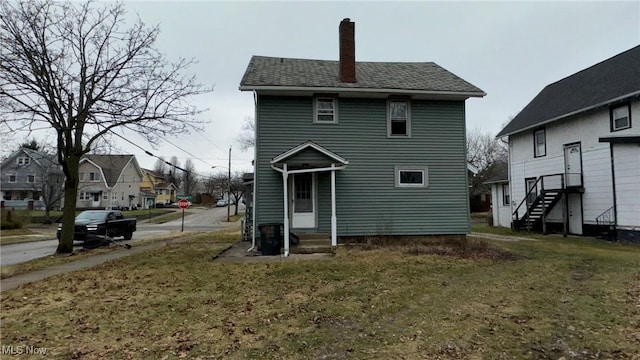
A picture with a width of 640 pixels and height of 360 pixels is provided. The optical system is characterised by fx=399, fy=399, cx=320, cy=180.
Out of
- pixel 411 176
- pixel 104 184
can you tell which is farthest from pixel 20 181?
pixel 411 176

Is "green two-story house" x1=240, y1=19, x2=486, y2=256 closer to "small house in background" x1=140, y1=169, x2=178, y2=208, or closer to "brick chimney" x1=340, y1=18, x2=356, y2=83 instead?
"brick chimney" x1=340, y1=18, x2=356, y2=83

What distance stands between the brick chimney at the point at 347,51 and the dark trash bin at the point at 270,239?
6.09m

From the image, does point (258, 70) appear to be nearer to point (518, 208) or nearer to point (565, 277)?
point (565, 277)

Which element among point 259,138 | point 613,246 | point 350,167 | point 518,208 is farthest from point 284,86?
point 518,208

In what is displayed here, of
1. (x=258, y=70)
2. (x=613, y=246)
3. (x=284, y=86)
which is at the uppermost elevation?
(x=258, y=70)

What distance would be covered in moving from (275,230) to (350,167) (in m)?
3.69

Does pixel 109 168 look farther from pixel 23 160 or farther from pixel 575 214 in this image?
pixel 575 214

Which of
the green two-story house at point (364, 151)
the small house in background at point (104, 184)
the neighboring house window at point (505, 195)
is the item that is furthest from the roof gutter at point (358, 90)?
the small house in background at point (104, 184)

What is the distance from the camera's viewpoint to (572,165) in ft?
63.0

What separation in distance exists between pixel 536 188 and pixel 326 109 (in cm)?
1392

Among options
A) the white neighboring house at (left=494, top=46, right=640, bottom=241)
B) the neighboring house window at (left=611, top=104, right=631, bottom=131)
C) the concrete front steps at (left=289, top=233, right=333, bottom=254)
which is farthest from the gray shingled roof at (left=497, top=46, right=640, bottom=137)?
the concrete front steps at (left=289, top=233, right=333, bottom=254)

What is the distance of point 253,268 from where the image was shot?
381 inches

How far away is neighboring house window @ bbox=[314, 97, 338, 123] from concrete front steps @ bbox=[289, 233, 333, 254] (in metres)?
4.06

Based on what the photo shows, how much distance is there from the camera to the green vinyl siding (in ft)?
45.3
